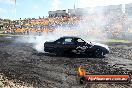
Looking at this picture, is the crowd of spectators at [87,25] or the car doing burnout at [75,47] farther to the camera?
the crowd of spectators at [87,25]

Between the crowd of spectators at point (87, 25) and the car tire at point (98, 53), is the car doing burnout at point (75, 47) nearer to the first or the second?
the car tire at point (98, 53)

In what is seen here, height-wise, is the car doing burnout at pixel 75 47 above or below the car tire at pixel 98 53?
above

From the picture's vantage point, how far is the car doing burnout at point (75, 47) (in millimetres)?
17594

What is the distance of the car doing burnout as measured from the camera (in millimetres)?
17594

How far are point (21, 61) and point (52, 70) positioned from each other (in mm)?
3362

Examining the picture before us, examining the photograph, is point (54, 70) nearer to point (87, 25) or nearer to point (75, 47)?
point (75, 47)

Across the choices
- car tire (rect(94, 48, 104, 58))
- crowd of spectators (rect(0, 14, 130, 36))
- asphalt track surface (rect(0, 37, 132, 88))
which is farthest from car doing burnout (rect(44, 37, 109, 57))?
crowd of spectators (rect(0, 14, 130, 36))

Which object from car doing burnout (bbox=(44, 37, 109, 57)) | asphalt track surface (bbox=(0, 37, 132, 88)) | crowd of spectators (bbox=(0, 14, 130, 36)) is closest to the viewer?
asphalt track surface (bbox=(0, 37, 132, 88))

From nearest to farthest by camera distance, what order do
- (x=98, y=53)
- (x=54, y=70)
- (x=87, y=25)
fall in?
(x=54, y=70) < (x=98, y=53) < (x=87, y=25)

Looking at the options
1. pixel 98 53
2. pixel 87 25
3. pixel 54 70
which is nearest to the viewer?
pixel 54 70

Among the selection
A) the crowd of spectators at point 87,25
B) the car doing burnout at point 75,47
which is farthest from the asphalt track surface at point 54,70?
the crowd of spectators at point 87,25

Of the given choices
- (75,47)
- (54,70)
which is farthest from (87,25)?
(54,70)

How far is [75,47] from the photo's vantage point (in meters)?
17.8

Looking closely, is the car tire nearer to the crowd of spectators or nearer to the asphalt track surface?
the asphalt track surface
